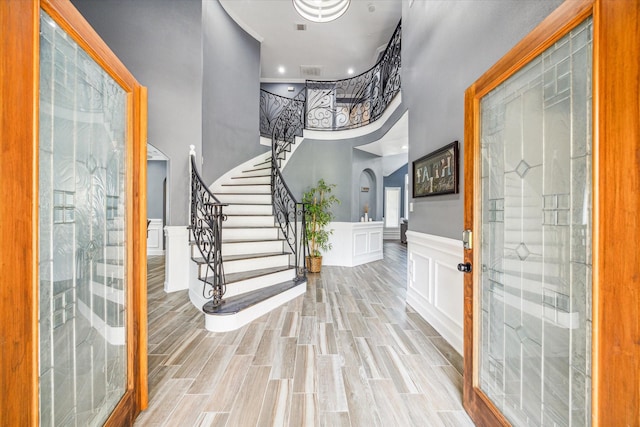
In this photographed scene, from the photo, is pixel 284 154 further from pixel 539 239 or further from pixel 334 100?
pixel 539 239

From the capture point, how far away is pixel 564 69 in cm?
95

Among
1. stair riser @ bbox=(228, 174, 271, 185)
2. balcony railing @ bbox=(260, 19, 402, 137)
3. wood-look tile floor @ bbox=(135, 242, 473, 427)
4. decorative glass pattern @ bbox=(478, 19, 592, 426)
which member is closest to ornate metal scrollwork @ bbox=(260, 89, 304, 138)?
balcony railing @ bbox=(260, 19, 402, 137)

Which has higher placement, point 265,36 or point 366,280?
point 265,36

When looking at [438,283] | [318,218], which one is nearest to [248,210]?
[318,218]

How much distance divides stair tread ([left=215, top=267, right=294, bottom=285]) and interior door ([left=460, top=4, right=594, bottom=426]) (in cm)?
228

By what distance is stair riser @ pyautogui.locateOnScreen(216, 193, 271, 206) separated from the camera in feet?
14.1

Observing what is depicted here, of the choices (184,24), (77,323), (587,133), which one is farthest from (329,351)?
(184,24)

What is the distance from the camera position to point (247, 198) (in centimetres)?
437

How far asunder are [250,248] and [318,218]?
1828mm

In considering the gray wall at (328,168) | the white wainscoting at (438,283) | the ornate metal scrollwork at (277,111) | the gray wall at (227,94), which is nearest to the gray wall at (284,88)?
the ornate metal scrollwork at (277,111)

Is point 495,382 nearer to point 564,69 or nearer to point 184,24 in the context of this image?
point 564,69

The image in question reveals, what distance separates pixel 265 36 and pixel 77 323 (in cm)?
642

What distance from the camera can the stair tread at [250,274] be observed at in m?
2.84

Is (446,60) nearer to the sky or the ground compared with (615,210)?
nearer to the sky
